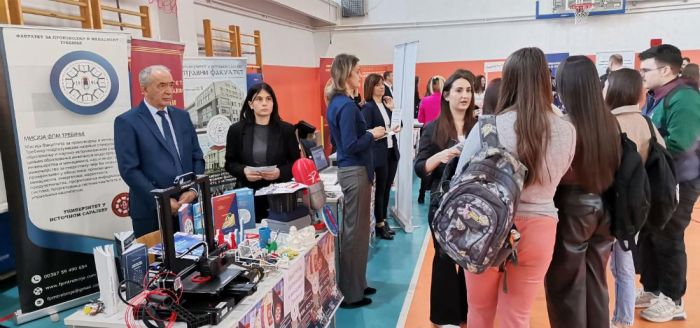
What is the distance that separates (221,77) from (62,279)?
222 centimetres

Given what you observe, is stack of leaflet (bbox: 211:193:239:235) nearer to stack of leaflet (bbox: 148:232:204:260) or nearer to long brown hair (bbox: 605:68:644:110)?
stack of leaflet (bbox: 148:232:204:260)

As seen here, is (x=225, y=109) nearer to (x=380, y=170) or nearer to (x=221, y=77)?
(x=221, y=77)

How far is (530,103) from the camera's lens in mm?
1476

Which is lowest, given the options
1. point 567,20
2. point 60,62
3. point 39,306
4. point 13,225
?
point 39,306

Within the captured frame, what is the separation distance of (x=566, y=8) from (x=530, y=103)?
718 centimetres

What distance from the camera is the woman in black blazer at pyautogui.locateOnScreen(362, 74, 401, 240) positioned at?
12.4ft

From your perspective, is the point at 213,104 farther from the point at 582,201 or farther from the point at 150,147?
the point at 582,201

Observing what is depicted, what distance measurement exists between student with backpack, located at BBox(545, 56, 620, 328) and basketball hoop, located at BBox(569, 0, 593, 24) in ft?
22.0

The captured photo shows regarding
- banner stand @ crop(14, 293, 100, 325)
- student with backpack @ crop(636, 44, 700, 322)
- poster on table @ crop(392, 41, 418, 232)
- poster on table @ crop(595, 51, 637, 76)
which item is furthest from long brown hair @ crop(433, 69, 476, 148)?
poster on table @ crop(595, 51, 637, 76)

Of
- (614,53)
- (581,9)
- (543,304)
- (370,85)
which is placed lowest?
(543,304)

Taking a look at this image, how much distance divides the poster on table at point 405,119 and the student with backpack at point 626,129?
1.97m

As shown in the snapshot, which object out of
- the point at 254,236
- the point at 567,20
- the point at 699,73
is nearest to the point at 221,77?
the point at 254,236

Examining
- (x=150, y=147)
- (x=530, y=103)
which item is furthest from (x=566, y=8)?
(x=150, y=147)

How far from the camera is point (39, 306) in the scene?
2969mm
